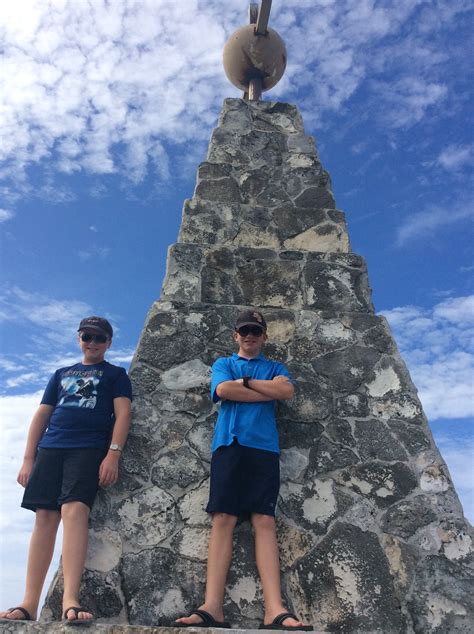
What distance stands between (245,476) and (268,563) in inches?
18.7

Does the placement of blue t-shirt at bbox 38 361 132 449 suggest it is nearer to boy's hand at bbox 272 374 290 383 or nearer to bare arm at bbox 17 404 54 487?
bare arm at bbox 17 404 54 487

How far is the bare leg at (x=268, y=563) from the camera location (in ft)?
8.75

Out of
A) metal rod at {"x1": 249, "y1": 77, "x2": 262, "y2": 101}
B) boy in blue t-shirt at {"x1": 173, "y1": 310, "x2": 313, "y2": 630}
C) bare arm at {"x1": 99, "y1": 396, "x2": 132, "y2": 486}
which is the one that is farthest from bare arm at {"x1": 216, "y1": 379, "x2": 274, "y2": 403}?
metal rod at {"x1": 249, "y1": 77, "x2": 262, "y2": 101}

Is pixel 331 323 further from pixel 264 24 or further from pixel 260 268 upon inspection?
pixel 264 24

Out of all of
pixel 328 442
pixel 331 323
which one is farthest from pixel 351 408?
pixel 331 323

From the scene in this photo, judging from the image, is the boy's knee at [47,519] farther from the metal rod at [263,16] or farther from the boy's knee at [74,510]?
the metal rod at [263,16]

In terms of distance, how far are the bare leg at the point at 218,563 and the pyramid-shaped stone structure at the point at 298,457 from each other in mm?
185

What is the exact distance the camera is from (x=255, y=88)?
20.4 feet

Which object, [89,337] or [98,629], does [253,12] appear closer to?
[89,337]

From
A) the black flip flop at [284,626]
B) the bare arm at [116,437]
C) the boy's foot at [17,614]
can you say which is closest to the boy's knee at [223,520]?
the black flip flop at [284,626]

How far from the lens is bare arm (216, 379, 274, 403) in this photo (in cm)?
315

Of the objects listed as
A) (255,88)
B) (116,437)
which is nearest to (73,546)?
(116,437)

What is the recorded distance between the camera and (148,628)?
239 centimetres

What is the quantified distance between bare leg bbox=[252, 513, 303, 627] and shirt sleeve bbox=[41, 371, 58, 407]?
1.43m
